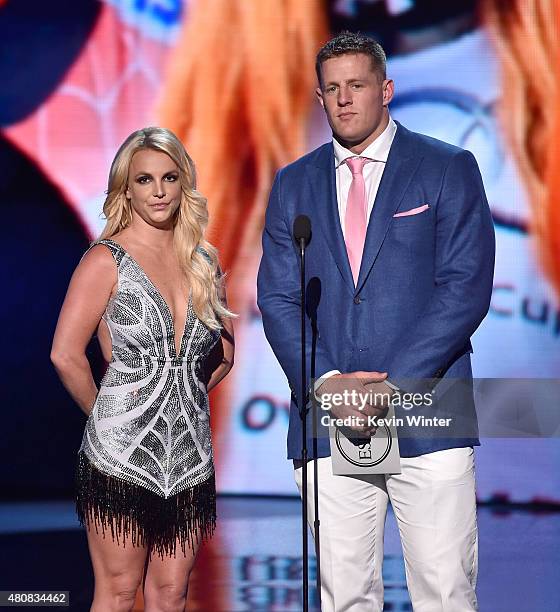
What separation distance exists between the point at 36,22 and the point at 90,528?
124 inches

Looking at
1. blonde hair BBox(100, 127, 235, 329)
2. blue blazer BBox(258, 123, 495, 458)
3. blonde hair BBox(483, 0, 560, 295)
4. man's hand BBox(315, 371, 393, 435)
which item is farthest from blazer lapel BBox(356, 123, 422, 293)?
blonde hair BBox(483, 0, 560, 295)

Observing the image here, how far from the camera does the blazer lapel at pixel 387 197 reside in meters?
2.74

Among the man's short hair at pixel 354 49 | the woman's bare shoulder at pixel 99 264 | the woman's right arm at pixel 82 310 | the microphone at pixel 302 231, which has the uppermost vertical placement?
the man's short hair at pixel 354 49

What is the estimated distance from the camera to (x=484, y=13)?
208 inches

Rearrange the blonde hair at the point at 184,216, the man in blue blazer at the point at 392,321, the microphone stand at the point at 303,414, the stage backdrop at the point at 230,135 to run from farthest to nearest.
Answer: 1. the stage backdrop at the point at 230,135
2. the blonde hair at the point at 184,216
3. the man in blue blazer at the point at 392,321
4. the microphone stand at the point at 303,414

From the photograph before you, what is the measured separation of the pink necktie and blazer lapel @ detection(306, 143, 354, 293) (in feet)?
0.07

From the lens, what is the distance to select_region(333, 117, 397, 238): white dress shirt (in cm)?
282

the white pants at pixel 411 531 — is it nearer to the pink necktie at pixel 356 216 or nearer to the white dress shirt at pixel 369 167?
→ the pink necktie at pixel 356 216

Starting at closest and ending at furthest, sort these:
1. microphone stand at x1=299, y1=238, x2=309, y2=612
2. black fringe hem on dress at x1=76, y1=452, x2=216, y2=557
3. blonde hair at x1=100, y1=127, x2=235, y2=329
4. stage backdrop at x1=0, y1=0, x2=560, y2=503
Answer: microphone stand at x1=299, y1=238, x2=309, y2=612 → black fringe hem on dress at x1=76, y1=452, x2=216, y2=557 → blonde hair at x1=100, y1=127, x2=235, y2=329 → stage backdrop at x1=0, y1=0, x2=560, y2=503

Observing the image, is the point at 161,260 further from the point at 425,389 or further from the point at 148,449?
the point at 425,389

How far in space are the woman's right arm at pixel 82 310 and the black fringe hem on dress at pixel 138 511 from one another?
24 cm

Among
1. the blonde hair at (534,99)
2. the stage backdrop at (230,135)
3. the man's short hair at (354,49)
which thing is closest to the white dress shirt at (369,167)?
the man's short hair at (354,49)

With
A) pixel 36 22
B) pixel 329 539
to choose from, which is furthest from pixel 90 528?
pixel 36 22

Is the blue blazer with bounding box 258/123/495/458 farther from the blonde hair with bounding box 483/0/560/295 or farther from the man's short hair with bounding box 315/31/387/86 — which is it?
the blonde hair with bounding box 483/0/560/295
